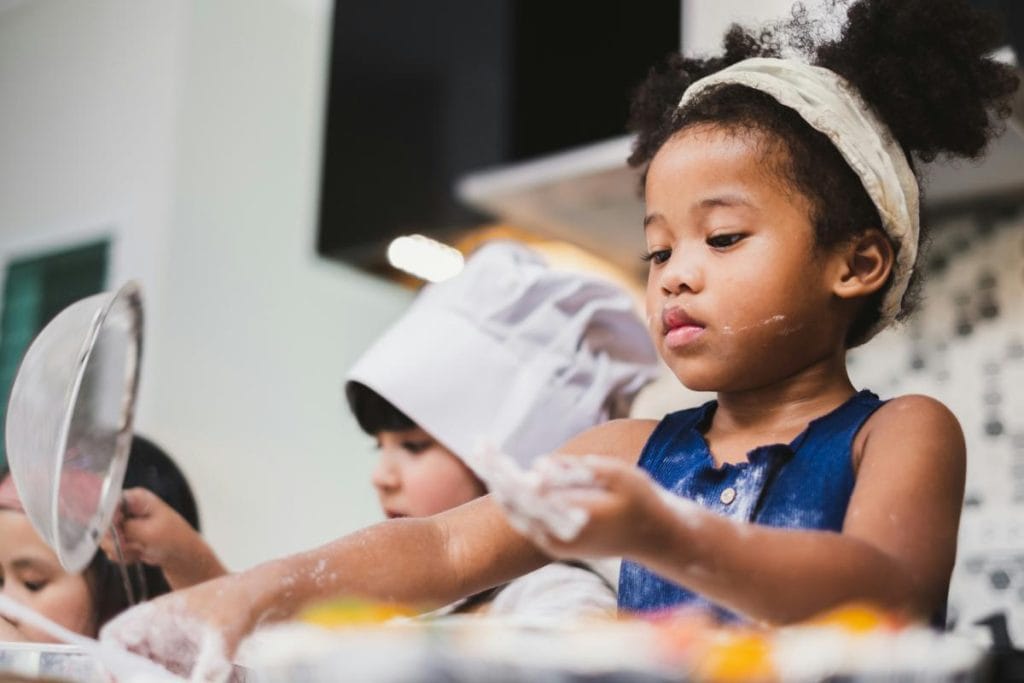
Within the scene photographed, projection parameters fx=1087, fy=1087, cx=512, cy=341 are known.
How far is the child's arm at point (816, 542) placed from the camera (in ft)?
1.28

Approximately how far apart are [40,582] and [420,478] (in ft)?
1.11

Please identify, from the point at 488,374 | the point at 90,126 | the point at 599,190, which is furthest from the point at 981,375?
the point at 90,126

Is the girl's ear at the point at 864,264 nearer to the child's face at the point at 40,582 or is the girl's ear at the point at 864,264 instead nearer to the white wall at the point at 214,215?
the child's face at the point at 40,582

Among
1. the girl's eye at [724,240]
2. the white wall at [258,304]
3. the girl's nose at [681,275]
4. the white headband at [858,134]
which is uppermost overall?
the white headband at [858,134]

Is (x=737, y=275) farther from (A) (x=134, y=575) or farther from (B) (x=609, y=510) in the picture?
(A) (x=134, y=575)

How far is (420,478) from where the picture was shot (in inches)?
40.7

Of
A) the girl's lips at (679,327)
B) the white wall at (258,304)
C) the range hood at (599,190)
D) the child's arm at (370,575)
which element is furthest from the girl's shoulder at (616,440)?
the white wall at (258,304)

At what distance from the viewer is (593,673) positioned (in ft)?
0.99

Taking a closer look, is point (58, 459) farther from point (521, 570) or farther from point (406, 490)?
point (406, 490)

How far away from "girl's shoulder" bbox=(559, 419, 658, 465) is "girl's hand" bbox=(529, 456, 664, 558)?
1.09 ft

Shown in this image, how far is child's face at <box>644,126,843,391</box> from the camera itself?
64 centimetres

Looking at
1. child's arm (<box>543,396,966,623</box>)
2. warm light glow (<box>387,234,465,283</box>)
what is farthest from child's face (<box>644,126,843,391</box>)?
warm light glow (<box>387,234,465,283</box>)

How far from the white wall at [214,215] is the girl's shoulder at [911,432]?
4.17ft

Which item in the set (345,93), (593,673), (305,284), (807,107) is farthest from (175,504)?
(305,284)
